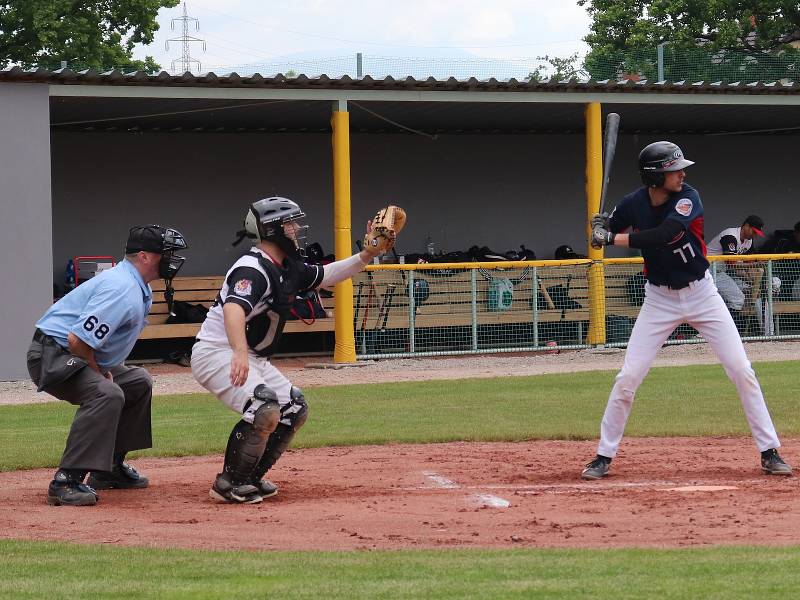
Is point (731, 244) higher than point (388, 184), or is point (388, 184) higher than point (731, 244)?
point (388, 184)

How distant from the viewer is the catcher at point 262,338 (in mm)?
6898

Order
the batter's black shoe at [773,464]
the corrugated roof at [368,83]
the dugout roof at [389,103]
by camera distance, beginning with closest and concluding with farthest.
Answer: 1. the batter's black shoe at [773,464]
2. the corrugated roof at [368,83]
3. the dugout roof at [389,103]

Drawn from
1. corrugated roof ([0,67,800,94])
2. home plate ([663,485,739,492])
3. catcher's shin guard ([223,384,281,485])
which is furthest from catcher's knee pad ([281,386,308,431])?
corrugated roof ([0,67,800,94])

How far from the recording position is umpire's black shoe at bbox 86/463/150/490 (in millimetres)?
7770

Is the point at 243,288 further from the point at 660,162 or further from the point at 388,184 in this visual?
the point at 388,184

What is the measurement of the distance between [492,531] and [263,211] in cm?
227

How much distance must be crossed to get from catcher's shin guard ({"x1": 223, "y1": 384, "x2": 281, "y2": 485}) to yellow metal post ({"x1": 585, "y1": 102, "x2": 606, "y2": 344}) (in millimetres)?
10642

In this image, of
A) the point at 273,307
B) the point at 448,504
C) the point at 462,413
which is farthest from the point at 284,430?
the point at 462,413

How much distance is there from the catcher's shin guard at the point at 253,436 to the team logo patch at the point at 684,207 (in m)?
2.65

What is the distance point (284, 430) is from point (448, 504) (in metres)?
1.05

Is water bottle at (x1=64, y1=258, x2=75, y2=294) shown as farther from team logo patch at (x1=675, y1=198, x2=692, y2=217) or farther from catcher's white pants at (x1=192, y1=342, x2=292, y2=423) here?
team logo patch at (x1=675, y1=198, x2=692, y2=217)

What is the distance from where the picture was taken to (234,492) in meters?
7.12

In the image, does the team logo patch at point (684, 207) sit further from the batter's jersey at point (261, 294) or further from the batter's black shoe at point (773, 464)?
the batter's jersey at point (261, 294)

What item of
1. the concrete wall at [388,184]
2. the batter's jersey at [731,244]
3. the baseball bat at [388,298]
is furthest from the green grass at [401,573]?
the concrete wall at [388,184]
